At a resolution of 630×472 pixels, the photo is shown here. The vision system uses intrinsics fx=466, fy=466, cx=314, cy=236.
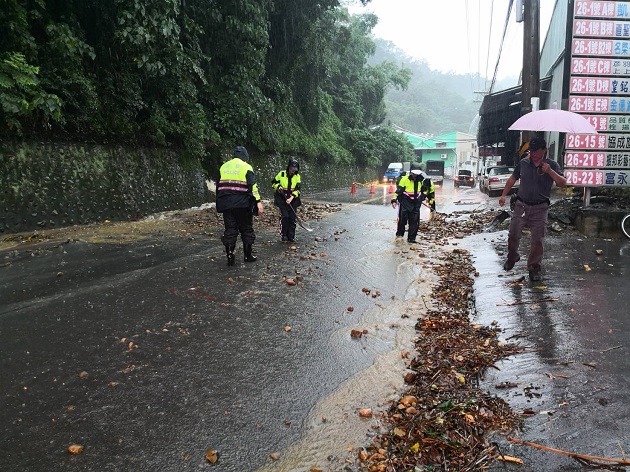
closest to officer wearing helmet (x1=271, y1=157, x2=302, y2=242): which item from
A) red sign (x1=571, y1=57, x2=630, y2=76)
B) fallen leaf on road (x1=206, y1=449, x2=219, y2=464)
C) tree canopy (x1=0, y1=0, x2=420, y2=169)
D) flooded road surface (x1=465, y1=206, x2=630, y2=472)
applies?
flooded road surface (x1=465, y1=206, x2=630, y2=472)

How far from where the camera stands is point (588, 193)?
31.2ft

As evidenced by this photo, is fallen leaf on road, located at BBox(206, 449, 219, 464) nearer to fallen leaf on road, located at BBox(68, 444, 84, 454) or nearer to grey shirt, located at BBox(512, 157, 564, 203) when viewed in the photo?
fallen leaf on road, located at BBox(68, 444, 84, 454)

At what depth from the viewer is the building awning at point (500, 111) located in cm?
2241

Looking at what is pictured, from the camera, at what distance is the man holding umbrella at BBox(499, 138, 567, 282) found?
630 centimetres

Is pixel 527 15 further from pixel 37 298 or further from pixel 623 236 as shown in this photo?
pixel 37 298

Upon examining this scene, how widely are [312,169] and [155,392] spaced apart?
2653cm

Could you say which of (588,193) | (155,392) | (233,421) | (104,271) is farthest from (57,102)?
(588,193)

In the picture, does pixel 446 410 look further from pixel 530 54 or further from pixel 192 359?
pixel 530 54

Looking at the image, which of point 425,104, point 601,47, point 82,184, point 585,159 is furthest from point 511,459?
point 425,104

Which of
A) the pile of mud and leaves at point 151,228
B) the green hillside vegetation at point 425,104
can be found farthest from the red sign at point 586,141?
the green hillside vegetation at point 425,104

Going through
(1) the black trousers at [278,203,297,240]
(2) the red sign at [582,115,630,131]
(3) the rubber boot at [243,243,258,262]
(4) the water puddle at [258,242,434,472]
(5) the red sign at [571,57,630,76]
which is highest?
(5) the red sign at [571,57,630,76]

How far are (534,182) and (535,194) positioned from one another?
0.17m

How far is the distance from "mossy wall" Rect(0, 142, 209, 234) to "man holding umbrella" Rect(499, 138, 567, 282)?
374 inches

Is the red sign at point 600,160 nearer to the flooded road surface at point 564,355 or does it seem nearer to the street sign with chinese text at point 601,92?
the street sign with chinese text at point 601,92
